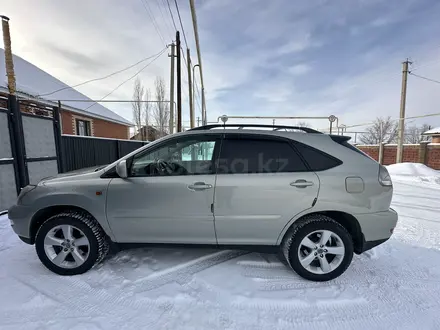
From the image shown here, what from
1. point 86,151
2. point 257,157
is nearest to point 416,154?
point 257,157

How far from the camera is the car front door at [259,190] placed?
7.75 feet

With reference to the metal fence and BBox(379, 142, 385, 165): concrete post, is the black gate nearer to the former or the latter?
the metal fence

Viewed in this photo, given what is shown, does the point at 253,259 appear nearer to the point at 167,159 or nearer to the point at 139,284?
the point at 139,284

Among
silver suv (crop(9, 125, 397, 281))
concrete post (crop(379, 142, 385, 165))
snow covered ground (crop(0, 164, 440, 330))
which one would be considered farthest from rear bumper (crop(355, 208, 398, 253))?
concrete post (crop(379, 142, 385, 165))

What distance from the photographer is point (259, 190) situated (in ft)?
7.76

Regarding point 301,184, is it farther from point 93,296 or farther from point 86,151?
point 86,151

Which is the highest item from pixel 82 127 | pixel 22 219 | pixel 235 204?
pixel 82 127

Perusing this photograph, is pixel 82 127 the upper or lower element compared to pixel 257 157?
upper

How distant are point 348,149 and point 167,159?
216cm

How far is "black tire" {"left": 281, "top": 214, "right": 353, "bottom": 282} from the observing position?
94.8 inches

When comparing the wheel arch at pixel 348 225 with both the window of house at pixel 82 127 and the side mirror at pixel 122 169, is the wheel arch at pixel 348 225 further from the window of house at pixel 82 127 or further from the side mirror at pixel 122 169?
the window of house at pixel 82 127

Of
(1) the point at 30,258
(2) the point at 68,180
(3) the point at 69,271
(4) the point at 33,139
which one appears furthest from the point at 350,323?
(4) the point at 33,139

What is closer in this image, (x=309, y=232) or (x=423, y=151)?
(x=309, y=232)

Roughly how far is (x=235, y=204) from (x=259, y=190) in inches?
11.8
